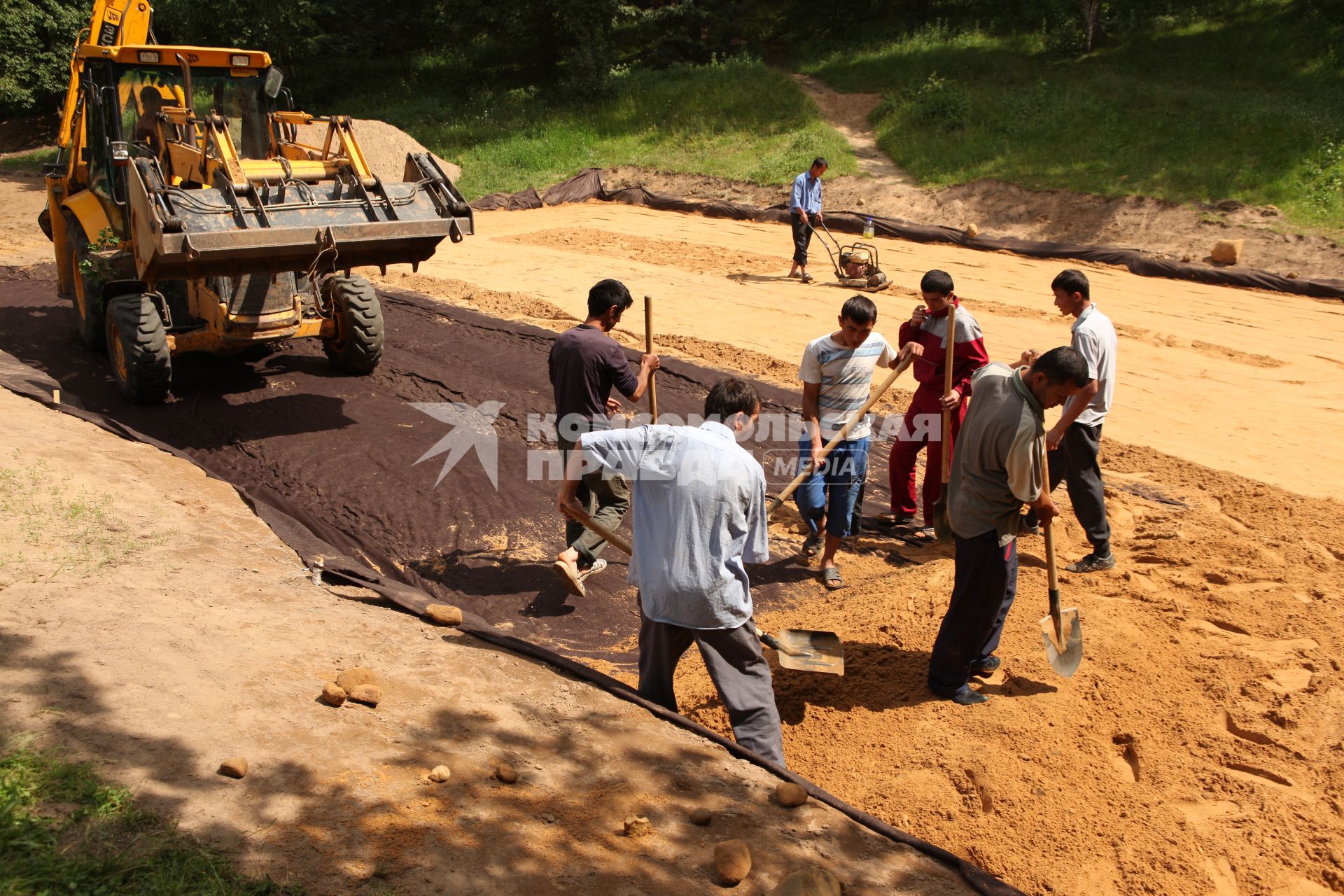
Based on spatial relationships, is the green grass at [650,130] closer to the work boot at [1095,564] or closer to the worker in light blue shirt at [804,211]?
the worker in light blue shirt at [804,211]

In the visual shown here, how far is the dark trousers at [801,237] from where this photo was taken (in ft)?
45.5

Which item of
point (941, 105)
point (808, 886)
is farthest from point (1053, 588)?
point (941, 105)

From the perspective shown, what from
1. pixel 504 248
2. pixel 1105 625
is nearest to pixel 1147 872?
pixel 1105 625

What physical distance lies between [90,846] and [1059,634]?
165 inches

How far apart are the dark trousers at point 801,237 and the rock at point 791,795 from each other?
10919mm

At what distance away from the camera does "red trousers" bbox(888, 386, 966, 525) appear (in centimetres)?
688

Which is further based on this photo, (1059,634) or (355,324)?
(355,324)

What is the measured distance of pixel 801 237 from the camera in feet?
45.7

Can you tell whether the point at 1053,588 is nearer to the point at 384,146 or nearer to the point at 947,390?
the point at 947,390

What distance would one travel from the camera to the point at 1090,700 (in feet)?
16.2

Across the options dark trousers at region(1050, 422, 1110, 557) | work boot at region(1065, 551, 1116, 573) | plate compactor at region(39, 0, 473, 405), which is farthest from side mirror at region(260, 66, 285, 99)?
work boot at region(1065, 551, 1116, 573)

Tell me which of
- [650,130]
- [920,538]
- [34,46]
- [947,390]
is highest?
[34,46]

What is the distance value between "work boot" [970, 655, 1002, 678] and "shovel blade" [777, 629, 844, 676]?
2.32 ft

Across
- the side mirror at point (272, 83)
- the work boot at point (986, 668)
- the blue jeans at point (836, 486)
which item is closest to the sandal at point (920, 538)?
the blue jeans at point (836, 486)
